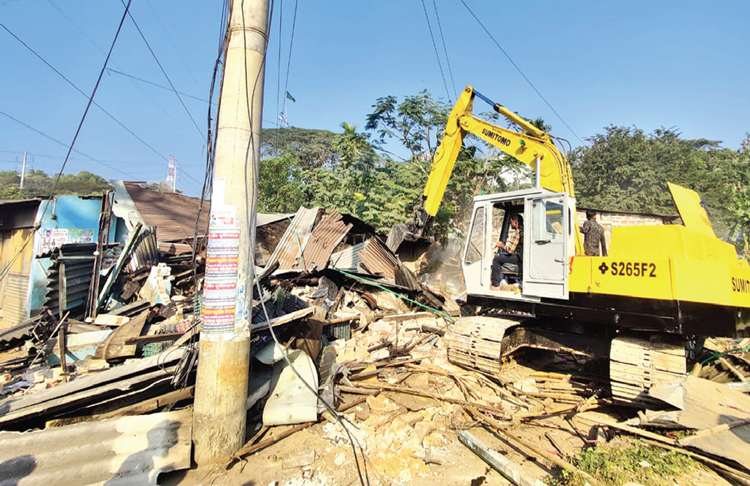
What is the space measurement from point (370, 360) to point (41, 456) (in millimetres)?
3809

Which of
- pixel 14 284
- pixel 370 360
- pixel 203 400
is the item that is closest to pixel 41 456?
pixel 203 400

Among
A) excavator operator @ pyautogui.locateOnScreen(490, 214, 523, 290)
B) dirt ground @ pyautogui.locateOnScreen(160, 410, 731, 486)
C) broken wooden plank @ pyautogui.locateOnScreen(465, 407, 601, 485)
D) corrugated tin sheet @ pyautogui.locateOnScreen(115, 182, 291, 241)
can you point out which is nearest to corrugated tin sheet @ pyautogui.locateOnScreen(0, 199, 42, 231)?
corrugated tin sheet @ pyautogui.locateOnScreen(115, 182, 291, 241)

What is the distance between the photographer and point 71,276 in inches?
299

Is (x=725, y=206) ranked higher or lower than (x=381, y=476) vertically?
higher

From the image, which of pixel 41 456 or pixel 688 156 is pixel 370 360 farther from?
pixel 688 156

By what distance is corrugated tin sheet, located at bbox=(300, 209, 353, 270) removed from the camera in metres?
9.17

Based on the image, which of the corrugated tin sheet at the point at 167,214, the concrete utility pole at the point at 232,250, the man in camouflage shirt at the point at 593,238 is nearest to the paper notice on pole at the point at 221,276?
the concrete utility pole at the point at 232,250

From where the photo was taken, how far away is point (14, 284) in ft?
33.1

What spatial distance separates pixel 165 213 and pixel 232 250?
11188mm

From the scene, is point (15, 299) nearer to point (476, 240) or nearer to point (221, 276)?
point (221, 276)

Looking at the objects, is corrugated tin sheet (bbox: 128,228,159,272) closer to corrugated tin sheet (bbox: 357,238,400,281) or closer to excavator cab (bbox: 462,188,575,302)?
corrugated tin sheet (bbox: 357,238,400,281)

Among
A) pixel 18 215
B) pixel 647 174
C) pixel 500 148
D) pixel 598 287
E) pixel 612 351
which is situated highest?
pixel 647 174

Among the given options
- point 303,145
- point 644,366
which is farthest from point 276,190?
point 644,366

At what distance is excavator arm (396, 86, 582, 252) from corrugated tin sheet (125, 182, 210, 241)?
7.15m
